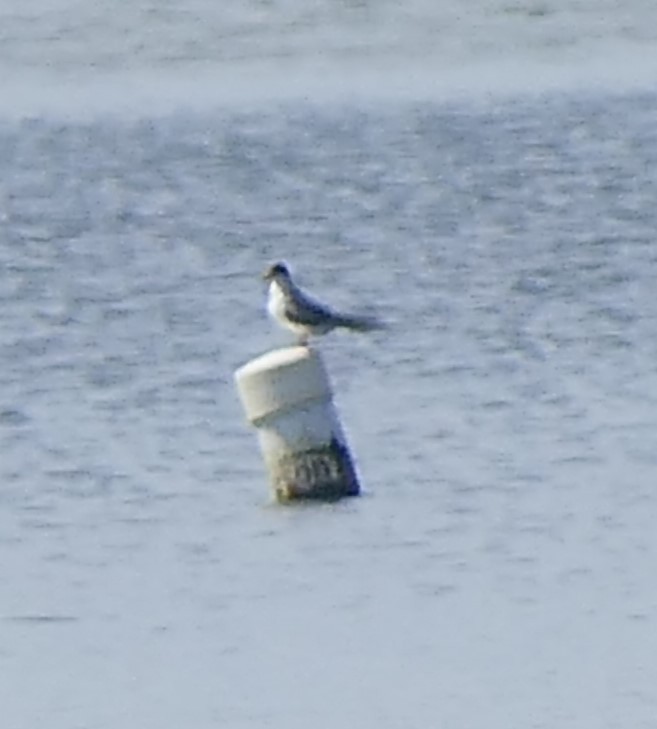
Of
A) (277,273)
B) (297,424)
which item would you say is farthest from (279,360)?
(277,273)

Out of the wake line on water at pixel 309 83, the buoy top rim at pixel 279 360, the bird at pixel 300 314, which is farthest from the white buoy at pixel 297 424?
the wake line on water at pixel 309 83

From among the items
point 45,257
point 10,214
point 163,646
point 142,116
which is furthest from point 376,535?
point 142,116

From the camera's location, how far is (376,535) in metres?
14.8

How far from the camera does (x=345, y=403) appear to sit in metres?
18.4

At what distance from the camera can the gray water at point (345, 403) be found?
12.3m

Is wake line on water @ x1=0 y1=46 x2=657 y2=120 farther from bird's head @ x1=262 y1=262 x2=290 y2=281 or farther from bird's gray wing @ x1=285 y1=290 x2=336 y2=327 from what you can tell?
bird's gray wing @ x1=285 y1=290 x2=336 y2=327

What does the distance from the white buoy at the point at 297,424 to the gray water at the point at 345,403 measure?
151mm

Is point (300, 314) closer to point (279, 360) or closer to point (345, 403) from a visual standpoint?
point (279, 360)

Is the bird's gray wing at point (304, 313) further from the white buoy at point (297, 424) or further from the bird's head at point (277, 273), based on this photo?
the white buoy at point (297, 424)

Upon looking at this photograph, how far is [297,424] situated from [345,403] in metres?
3.21

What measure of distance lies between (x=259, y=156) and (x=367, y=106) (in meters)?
4.08

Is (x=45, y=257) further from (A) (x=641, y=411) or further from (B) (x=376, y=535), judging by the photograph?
(B) (x=376, y=535)

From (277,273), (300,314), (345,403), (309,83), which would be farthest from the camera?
(309,83)

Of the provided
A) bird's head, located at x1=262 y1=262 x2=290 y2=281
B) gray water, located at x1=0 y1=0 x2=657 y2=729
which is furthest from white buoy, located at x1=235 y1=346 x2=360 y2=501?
bird's head, located at x1=262 y1=262 x2=290 y2=281
